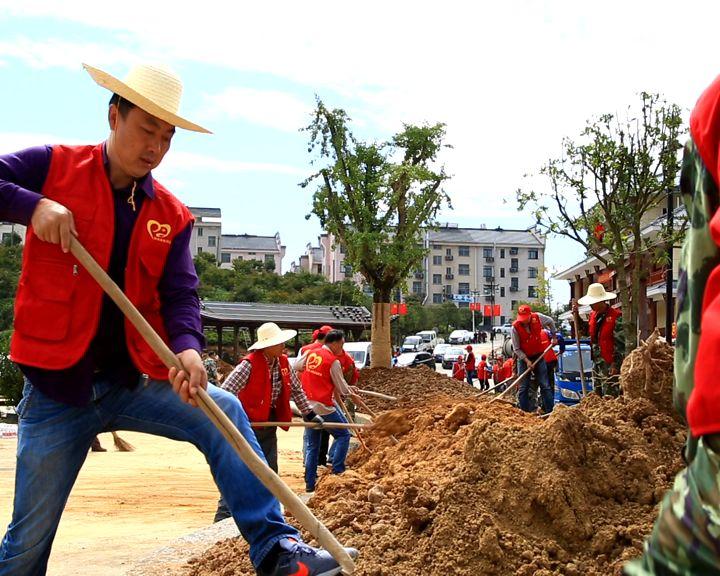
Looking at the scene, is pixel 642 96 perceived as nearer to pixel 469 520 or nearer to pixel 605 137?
pixel 605 137

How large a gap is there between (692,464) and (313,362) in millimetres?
9851

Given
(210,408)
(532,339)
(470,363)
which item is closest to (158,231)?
(210,408)

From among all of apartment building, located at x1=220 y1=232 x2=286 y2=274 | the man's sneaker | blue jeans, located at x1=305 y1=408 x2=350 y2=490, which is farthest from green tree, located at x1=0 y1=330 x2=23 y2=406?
apartment building, located at x1=220 y1=232 x2=286 y2=274

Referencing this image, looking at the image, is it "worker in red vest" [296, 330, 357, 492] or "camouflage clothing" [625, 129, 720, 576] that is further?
"worker in red vest" [296, 330, 357, 492]

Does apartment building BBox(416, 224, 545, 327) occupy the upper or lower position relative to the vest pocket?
upper

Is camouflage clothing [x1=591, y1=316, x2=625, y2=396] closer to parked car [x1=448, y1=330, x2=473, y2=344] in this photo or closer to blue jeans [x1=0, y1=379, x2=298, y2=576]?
blue jeans [x1=0, y1=379, x2=298, y2=576]

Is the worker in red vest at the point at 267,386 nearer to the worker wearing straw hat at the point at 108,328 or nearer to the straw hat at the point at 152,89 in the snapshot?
the worker wearing straw hat at the point at 108,328

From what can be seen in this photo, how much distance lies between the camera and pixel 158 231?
3.46 m

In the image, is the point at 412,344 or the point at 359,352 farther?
the point at 412,344

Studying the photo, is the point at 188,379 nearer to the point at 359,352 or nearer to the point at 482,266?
the point at 359,352

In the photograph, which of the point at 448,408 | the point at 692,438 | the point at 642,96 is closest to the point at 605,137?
the point at 642,96

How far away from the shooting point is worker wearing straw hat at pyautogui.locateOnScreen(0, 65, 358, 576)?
3.25 meters

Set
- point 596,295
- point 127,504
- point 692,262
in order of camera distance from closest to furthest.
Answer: point 692,262, point 127,504, point 596,295

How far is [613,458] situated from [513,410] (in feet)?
10.8
